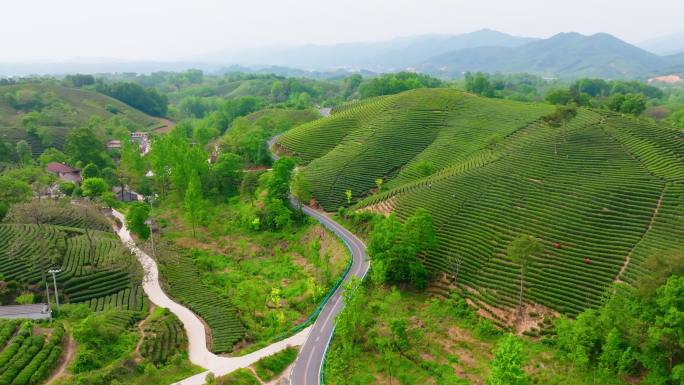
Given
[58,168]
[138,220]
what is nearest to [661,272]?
[138,220]

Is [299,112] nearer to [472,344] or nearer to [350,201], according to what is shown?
[350,201]

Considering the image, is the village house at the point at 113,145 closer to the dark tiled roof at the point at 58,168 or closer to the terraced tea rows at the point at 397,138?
the dark tiled roof at the point at 58,168

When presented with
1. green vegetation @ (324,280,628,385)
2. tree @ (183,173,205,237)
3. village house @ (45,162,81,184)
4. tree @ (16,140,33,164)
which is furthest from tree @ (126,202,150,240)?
tree @ (16,140,33,164)

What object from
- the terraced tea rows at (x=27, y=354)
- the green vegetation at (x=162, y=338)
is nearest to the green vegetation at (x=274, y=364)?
the green vegetation at (x=162, y=338)

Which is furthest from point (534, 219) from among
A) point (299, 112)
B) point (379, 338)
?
point (299, 112)

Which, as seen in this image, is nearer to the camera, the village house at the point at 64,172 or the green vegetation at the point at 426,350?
the green vegetation at the point at 426,350

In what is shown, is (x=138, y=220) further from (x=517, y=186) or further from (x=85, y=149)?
(x=517, y=186)

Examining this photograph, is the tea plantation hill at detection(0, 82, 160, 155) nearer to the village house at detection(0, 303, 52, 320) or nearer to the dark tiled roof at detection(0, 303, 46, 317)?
the dark tiled roof at detection(0, 303, 46, 317)
